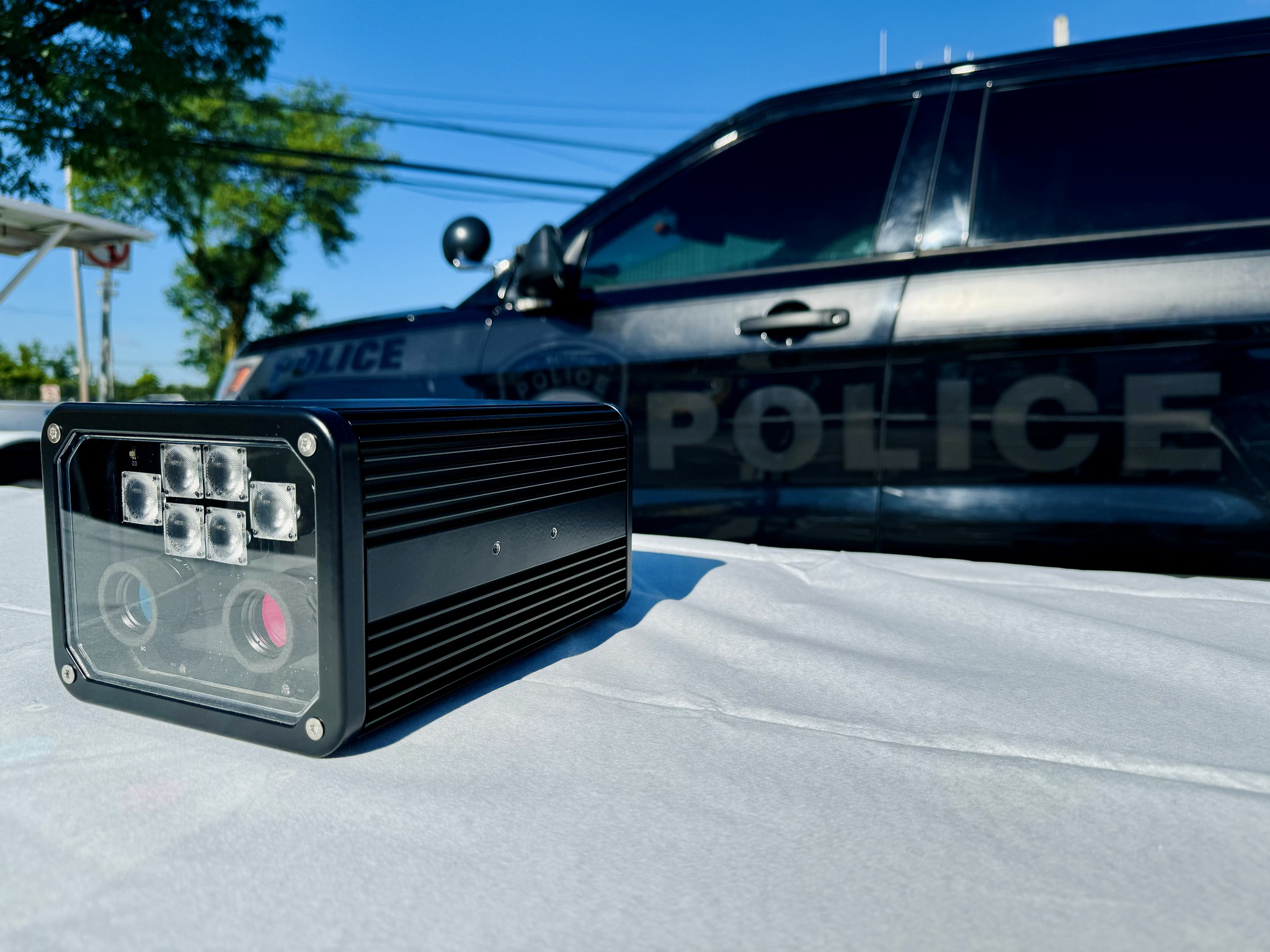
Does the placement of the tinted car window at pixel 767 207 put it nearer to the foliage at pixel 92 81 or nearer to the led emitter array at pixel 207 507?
the led emitter array at pixel 207 507

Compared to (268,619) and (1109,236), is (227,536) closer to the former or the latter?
(268,619)

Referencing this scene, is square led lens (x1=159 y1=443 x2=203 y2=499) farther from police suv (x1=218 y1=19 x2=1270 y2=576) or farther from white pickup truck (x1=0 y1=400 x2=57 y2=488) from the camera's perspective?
white pickup truck (x1=0 y1=400 x2=57 y2=488)

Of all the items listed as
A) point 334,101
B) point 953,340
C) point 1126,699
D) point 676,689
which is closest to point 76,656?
point 676,689

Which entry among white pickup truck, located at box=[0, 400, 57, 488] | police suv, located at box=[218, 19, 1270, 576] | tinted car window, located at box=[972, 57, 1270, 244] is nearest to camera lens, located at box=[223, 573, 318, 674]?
police suv, located at box=[218, 19, 1270, 576]

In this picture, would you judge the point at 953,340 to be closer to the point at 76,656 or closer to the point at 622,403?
the point at 622,403

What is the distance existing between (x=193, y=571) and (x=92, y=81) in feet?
37.7

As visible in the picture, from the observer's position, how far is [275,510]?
2.81 ft

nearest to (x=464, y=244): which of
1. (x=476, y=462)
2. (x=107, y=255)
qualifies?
(x=476, y=462)

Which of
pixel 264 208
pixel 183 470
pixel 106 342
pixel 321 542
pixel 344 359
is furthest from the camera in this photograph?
pixel 264 208

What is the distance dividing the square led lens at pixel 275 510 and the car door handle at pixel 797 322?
1.60 metres

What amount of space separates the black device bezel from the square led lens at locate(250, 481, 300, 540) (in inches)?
2.0

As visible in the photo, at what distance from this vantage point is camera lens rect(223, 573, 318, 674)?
2.83 feet

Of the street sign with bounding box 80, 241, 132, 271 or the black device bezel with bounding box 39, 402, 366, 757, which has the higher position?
the street sign with bounding box 80, 241, 132, 271

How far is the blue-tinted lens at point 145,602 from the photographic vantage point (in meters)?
0.95
